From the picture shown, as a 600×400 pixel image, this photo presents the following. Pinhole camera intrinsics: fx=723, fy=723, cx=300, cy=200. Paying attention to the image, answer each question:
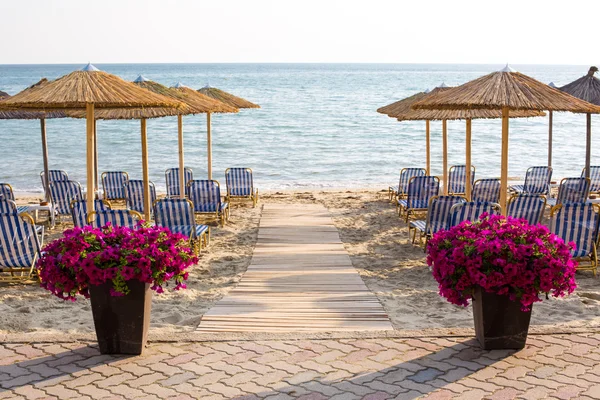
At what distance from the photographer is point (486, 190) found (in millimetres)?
11680

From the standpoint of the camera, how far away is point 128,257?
17.0 feet

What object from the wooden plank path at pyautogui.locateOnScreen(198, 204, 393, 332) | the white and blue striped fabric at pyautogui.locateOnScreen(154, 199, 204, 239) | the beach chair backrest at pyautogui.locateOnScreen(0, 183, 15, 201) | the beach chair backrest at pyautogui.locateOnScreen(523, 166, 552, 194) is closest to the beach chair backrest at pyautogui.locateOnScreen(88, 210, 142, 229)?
the white and blue striped fabric at pyautogui.locateOnScreen(154, 199, 204, 239)

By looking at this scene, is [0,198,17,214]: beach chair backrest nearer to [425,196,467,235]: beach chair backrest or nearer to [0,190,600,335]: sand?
[0,190,600,335]: sand

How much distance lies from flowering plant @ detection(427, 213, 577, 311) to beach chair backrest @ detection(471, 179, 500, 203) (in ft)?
20.2

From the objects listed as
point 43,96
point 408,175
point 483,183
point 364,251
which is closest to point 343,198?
point 408,175

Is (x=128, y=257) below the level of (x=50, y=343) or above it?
above

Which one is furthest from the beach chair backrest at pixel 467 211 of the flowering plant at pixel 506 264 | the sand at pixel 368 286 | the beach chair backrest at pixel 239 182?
the beach chair backrest at pixel 239 182

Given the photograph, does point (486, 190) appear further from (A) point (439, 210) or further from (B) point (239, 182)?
(B) point (239, 182)

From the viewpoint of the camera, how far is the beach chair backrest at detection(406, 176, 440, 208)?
1170 cm

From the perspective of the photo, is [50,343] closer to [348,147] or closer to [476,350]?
[476,350]

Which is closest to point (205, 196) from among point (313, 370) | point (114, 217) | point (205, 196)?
point (205, 196)

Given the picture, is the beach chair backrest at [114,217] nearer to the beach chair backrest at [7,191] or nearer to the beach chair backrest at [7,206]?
the beach chair backrest at [7,206]

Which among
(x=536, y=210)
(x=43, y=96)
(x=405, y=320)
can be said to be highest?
(x=43, y=96)

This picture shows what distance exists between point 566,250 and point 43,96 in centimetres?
522
